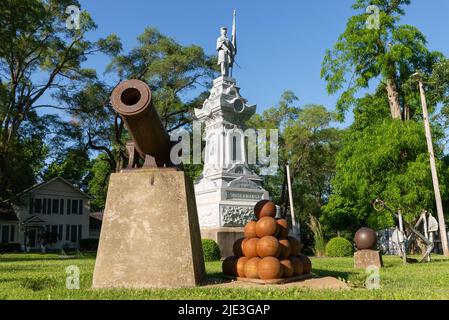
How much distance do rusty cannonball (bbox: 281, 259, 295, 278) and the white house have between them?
33.0 meters

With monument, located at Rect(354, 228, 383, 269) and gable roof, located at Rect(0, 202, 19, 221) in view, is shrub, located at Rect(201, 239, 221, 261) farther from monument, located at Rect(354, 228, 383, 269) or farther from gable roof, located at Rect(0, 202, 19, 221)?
gable roof, located at Rect(0, 202, 19, 221)

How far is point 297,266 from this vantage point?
24.6ft

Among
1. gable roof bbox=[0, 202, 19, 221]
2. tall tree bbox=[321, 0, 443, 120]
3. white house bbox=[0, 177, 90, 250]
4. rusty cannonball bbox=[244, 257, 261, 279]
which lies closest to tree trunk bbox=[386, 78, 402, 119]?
tall tree bbox=[321, 0, 443, 120]

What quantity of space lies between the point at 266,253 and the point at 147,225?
6.68ft

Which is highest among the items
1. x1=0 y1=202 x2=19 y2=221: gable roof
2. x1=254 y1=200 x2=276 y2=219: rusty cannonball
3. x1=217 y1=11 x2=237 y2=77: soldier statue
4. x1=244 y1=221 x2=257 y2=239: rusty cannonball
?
x1=217 y1=11 x2=237 y2=77: soldier statue

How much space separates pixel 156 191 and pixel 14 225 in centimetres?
3590

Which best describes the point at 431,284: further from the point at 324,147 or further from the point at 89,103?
the point at 324,147

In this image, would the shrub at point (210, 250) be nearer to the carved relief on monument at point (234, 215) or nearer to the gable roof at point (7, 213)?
the carved relief on monument at point (234, 215)

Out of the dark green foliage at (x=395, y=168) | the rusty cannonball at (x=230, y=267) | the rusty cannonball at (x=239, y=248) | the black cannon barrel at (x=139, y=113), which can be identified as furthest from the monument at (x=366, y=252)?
the dark green foliage at (x=395, y=168)

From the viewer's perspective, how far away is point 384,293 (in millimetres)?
5695

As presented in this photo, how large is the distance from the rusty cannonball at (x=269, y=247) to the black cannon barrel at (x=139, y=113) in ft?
7.75

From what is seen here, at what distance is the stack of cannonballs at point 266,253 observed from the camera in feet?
22.9

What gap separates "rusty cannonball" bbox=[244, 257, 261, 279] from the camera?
23.3ft

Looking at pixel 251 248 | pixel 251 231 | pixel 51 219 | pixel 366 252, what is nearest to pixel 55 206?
pixel 51 219
